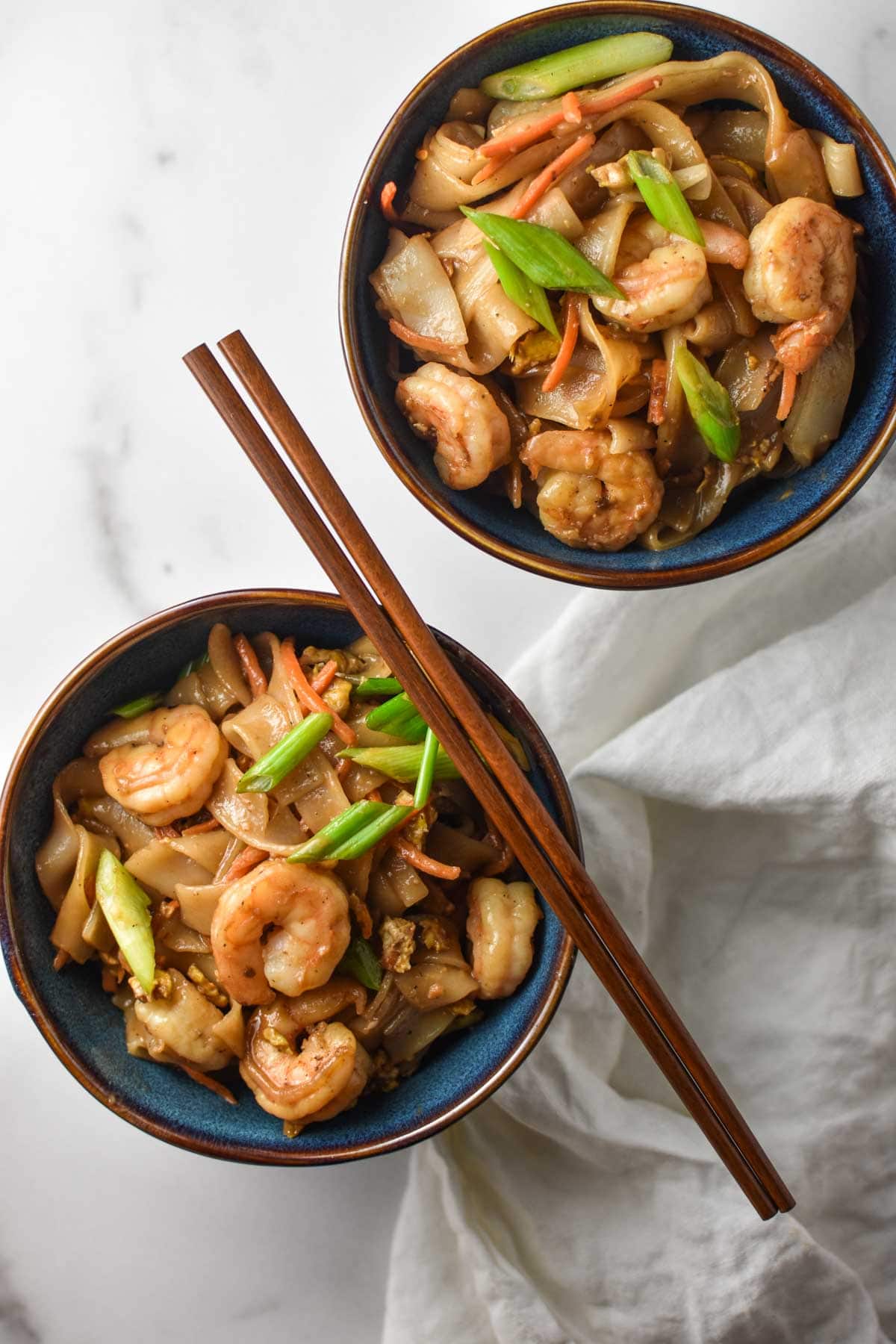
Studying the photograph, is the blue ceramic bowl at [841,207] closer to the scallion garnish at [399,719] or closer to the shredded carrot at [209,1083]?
the scallion garnish at [399,719]

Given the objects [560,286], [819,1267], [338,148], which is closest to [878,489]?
[560,286]

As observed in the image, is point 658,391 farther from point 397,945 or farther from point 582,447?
point 397,945

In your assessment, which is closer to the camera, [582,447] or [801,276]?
[801,276]

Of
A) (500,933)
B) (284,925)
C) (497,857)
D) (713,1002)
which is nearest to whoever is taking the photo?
(284,925)

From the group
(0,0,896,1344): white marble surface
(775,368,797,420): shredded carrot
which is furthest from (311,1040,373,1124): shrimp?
(775,368,797,420): shredded carrot

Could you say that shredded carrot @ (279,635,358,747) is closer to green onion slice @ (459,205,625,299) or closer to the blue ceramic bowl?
the blue ceramic bowl

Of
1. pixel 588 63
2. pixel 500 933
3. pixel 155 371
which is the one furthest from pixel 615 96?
pixel 500 933
